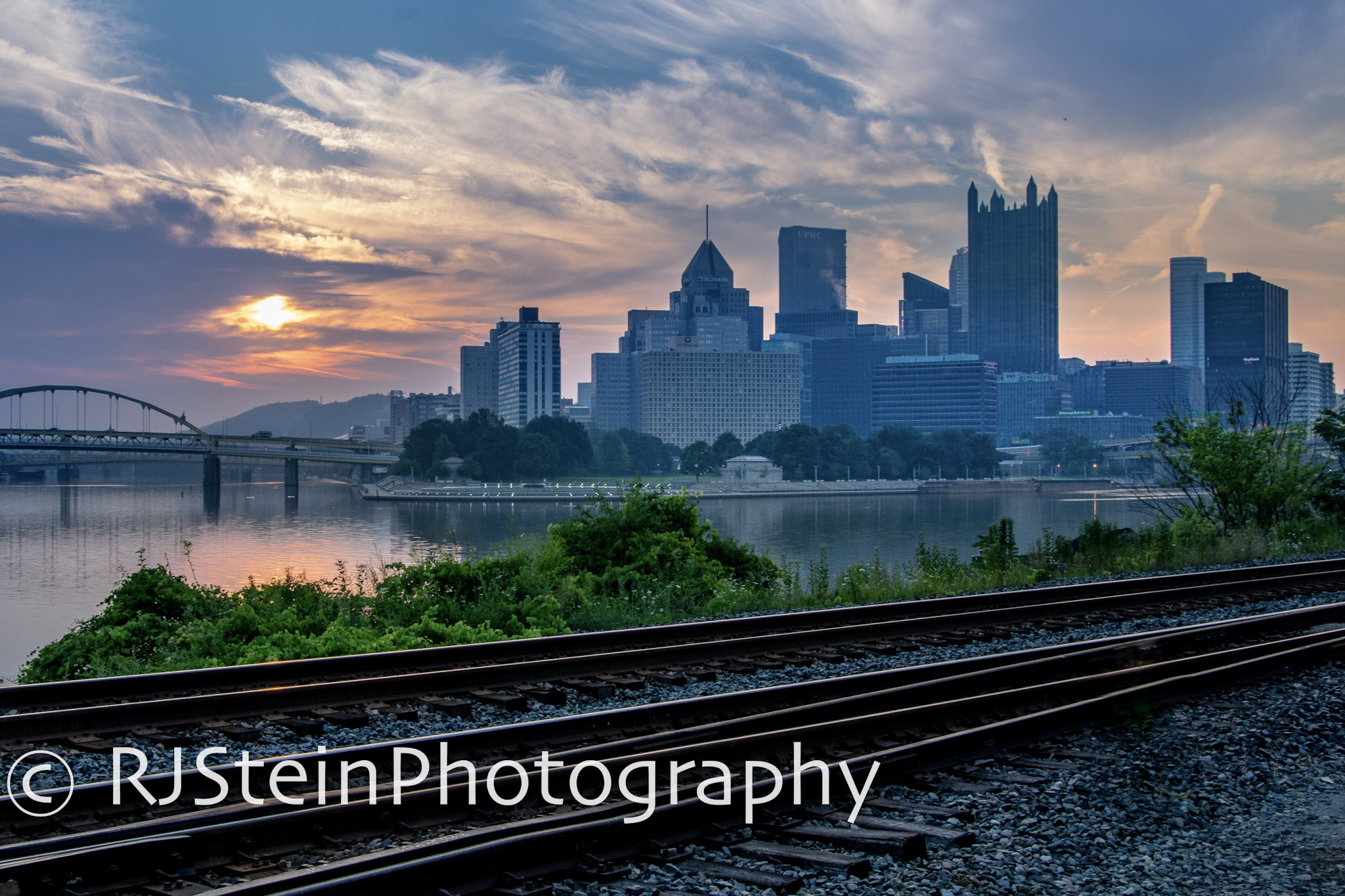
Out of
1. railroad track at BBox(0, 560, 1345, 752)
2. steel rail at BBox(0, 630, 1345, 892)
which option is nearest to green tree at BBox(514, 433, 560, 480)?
railroad track at BBox(0, 560, 1345, 752)

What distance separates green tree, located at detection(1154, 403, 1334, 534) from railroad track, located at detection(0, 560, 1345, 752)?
14697 millimetres

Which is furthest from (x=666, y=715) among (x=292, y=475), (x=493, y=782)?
(x=292, y=475)

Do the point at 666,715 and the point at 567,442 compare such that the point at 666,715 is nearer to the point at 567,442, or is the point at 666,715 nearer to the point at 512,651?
the point at 512,651

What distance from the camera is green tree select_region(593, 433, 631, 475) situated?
178375mm

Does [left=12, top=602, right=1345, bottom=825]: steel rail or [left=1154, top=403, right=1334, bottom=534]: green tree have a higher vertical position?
[left=1154, top=403, right=1334, bottom=534]: green tree

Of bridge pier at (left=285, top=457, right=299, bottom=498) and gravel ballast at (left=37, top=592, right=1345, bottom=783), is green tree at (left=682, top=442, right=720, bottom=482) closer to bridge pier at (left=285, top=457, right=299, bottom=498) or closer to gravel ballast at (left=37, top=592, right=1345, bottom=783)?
bridge pier at (left=285, top=457, right=299, bottom=498)

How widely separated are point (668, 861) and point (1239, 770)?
4.18m

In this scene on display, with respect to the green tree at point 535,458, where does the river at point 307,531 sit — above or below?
below

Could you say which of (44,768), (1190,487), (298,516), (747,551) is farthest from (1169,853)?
(298,516)

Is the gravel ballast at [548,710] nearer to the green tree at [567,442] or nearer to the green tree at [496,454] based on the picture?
the green tree at [496,454]

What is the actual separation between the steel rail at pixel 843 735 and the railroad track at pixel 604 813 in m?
0.01

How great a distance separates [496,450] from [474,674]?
138593mm

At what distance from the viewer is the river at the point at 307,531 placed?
3241 centimetres

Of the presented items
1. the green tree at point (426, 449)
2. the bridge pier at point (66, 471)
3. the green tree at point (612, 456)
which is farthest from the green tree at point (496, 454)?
the bridge pier at point (66, 471)
